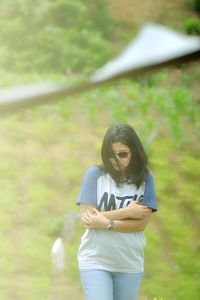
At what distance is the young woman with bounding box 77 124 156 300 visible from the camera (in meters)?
1.37

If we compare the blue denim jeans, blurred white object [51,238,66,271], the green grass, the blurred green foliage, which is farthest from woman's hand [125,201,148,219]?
the blurred green foliage

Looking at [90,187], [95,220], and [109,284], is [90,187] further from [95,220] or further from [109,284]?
[109,284]

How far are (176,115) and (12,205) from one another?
140cm

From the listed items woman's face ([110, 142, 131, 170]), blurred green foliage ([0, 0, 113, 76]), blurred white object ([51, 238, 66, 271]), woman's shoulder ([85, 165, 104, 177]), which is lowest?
blurred white object ([51, 238, 66, 271])

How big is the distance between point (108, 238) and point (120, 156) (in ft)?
0.49

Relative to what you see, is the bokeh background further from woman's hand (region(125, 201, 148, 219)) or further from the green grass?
woman's hand (region(125, 201, 148, 219))

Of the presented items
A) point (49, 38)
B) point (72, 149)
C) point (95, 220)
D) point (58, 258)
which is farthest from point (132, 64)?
point (49, 38)

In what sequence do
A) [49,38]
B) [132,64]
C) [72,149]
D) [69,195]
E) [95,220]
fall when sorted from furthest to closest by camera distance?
[49,38], [72,149], [69,195], [95,220], [132,64]

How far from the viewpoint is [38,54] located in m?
5.45

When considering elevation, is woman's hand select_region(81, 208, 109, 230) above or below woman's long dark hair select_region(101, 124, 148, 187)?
below

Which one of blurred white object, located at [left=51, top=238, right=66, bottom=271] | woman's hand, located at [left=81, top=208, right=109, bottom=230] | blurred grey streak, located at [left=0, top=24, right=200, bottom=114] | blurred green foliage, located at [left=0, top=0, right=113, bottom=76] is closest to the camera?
blurred grey streak, located at [left=0, top=24, right=200, bottom=114]

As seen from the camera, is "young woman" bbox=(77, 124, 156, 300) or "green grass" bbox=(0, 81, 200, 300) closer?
"young woman" bbox=(77, 124, 156, 300)

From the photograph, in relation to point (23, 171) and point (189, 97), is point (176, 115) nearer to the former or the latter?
point (189, 97)

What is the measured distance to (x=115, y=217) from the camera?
1.36m
